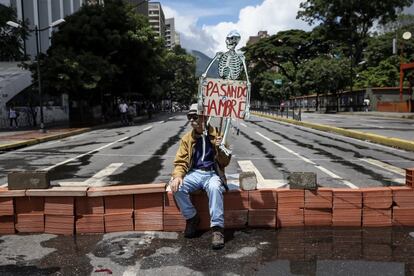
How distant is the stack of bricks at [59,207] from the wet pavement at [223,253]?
0.15m

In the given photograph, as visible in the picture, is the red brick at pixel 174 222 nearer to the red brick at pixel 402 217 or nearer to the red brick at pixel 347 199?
the red brick at pixel 347 199

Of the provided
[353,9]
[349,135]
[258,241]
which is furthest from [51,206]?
[353,9]

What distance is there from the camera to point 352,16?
6994 cm

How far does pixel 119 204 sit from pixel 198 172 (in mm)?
1055

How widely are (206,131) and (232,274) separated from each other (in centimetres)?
204

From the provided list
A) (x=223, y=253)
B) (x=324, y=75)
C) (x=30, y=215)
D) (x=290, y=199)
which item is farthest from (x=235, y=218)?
(x=324, y=75)

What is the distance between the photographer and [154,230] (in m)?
6.29

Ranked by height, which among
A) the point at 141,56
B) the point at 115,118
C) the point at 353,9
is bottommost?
the point at 115,118

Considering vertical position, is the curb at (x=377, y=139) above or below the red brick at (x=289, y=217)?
below

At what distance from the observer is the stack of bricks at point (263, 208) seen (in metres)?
6.30

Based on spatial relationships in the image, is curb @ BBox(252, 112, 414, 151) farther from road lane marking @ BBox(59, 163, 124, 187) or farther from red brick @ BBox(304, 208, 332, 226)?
red brick @ BBox(304, 208, 332, 226)

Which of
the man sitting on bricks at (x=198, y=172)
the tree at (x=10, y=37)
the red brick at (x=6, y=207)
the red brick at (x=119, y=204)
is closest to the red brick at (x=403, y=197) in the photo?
the man sitting on bricks at (x=198, y=172)

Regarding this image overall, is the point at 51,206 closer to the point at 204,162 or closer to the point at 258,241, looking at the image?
the point at 204,162

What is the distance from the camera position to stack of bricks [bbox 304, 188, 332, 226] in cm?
630
